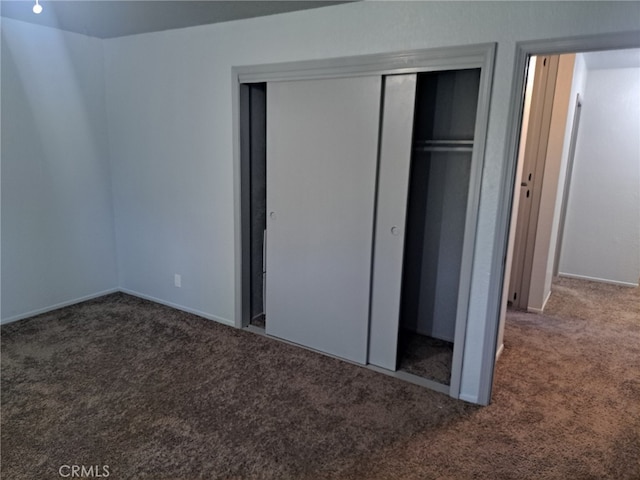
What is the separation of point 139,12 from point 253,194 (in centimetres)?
148

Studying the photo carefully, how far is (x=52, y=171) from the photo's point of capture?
3623mm

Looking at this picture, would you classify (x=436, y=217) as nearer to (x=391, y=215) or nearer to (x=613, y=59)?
(x=391, y=215)

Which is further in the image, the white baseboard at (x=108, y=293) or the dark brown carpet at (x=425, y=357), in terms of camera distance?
the white baseboard at (x=108, y=293)

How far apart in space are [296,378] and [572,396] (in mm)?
1731

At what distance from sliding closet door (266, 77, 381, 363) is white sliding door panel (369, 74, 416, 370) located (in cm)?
6

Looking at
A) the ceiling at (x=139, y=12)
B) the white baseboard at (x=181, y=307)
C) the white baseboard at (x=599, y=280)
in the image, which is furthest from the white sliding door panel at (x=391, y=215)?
the white baseboard at (x=599, y=280)

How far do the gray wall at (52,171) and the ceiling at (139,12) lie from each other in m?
0.28

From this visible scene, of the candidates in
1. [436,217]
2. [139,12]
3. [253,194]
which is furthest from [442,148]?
[139,12]

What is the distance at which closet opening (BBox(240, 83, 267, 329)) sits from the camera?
323 cm

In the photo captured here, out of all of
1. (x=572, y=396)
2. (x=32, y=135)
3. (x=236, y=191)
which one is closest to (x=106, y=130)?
(x=32, y=135)

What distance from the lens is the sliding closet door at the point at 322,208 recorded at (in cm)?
273

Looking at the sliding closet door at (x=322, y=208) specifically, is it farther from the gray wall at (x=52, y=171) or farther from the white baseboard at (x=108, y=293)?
the gray wall at (x=52, y=171)

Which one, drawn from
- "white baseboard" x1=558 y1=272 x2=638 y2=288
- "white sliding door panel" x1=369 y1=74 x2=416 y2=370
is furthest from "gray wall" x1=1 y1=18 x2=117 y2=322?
"white baseboard" x1=558 y1=272 x2=638 y2=288

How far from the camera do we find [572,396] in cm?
264
